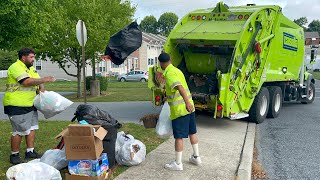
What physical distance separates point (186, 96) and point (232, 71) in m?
3.35

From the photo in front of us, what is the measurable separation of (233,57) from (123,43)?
2.35 m

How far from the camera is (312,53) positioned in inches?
571

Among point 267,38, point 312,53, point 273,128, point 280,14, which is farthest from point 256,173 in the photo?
point 312,53

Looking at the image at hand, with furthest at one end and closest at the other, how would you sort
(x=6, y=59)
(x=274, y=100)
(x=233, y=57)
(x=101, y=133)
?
(x=6, y=59) < (x=274, y=100) < (x=233, y=57) < (x=101, y=133)

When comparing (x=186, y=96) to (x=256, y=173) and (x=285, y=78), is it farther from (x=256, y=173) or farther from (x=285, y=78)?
(x=285, y=78)

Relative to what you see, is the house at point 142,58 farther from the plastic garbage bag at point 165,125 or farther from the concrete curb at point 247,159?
the plastic garbage bag at point 165,125

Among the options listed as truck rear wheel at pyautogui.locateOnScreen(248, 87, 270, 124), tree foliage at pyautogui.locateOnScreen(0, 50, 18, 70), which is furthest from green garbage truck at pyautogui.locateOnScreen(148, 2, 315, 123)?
tree foliage at pyautogui.locateOnScreen(0, 50, 18, 70)

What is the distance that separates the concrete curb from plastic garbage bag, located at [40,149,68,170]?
7.64 ft

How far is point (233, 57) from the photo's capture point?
326 inches

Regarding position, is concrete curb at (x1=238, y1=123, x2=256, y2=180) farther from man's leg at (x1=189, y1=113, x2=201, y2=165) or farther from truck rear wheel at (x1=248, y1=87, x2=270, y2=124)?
truck rear wheel at (x1=248, y1=87, x2=270, y2=124)

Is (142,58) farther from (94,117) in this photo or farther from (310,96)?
(94,117)

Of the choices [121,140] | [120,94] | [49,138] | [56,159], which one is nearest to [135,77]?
[120,94]

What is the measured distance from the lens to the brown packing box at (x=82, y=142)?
4.61 m

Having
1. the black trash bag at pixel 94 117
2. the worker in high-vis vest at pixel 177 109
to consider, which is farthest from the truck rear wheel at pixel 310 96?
the black trash bag at pixel 94 117
